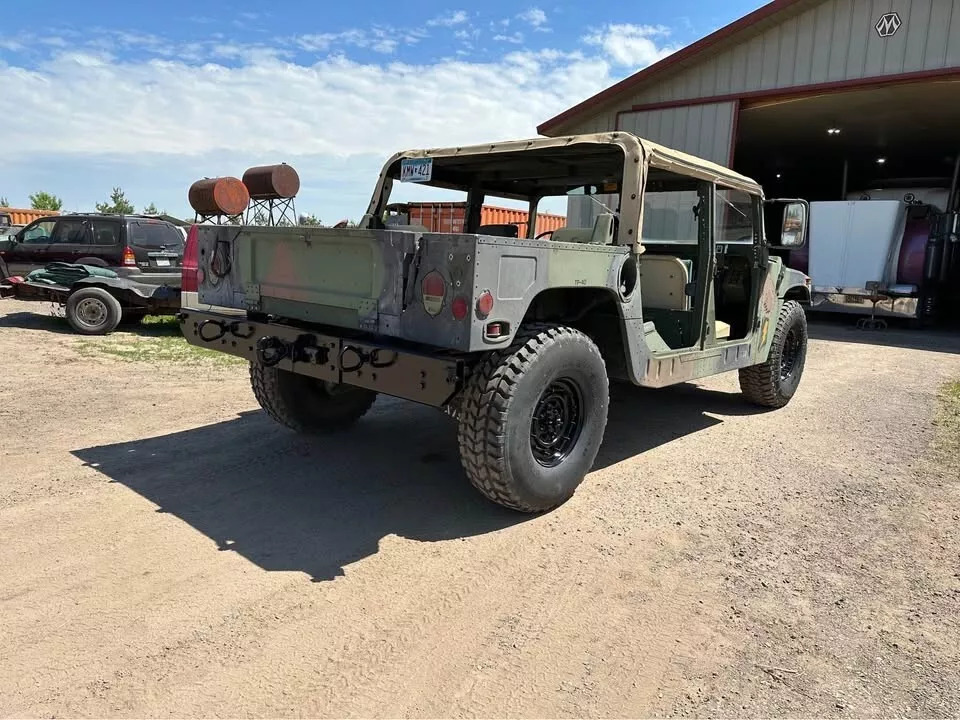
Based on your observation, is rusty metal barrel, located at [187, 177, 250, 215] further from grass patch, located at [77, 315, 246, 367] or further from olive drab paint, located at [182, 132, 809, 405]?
olive drab paint, located at [182, 132, 809, 405]

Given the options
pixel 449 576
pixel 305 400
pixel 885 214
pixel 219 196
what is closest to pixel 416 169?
pixel 305 400

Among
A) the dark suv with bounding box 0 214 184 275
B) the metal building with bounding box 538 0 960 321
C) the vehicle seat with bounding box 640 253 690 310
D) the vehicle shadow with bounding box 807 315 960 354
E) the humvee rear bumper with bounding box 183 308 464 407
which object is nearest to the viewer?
the humvee rear bumper with bounding box 183 308 464 407

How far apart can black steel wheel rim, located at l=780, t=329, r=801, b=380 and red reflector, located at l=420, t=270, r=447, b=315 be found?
166 inches

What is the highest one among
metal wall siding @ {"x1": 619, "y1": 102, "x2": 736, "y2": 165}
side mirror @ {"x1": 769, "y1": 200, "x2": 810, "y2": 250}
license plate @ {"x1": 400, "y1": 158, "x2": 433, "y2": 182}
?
metal wall siding @ {"x1": 619, "y1": 102, "x2": 736, "y2": 165}

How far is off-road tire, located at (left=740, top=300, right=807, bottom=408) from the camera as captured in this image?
5922 mm

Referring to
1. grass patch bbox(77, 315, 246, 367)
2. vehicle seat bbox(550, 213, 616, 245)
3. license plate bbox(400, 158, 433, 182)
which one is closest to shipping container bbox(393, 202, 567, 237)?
license plate bbox(400, 158, 433, 182)

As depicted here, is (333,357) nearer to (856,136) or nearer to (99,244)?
(99,244)

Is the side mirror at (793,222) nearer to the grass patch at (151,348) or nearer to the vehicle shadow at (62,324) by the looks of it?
the grass patch at (151,348)

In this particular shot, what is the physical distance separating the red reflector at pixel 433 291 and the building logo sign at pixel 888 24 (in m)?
11.4

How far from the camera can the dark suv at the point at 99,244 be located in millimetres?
10812

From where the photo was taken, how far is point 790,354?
6395 mm

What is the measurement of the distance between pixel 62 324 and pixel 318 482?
26.5 ft

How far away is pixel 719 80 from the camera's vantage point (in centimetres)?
1280

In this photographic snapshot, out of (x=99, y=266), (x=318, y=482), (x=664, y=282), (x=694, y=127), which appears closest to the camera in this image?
(x=318, y=482)
